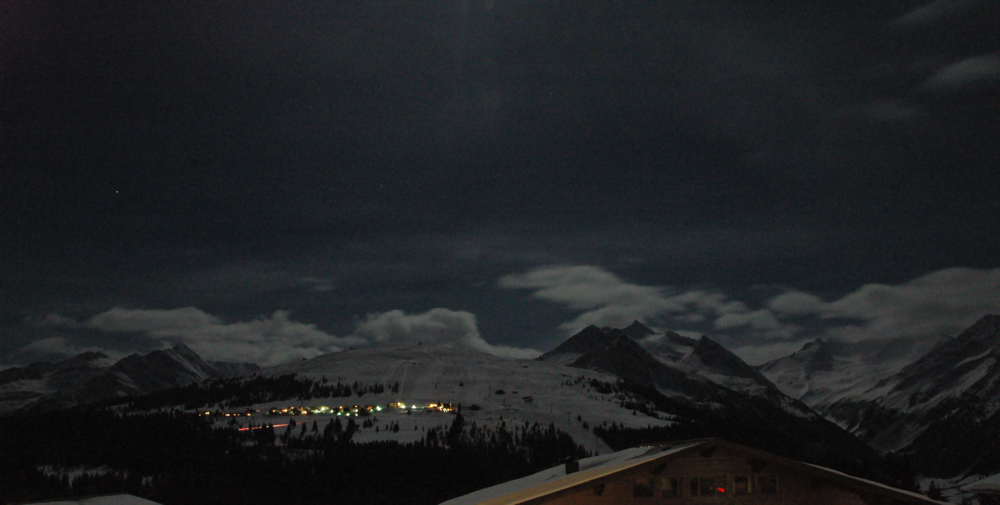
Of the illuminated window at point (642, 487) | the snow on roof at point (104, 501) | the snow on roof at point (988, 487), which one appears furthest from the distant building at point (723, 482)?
the snow on roof at point (104, 501)

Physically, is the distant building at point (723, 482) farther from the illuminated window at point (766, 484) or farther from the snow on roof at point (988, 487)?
the snow on roof at point (988, 487)

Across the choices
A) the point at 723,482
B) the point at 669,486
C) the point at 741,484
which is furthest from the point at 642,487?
the point at 741,484

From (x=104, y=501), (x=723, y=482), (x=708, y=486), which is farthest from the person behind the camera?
(x=104, y=501)

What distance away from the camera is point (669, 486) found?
2945 cm

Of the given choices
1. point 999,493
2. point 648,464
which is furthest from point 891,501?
point 999,493

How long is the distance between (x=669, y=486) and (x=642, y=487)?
1236 millimetres

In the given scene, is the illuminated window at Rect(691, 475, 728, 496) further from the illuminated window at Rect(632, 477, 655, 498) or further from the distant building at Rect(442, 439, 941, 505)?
the illuminated window at Rect(632, 477, 655, 498)

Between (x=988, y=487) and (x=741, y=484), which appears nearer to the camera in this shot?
(x=741, y=484)

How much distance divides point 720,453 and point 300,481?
190m

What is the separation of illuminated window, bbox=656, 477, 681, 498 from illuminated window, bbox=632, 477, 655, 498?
390 mm

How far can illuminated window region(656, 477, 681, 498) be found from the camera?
96.1ft

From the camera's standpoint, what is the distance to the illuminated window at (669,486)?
1153 inches

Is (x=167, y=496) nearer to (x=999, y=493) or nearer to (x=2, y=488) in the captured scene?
(x=2, y=488)

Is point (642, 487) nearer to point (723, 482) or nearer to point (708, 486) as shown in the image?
point (708, 486)
